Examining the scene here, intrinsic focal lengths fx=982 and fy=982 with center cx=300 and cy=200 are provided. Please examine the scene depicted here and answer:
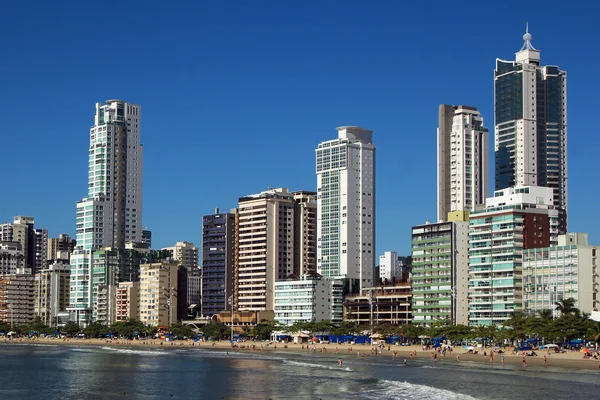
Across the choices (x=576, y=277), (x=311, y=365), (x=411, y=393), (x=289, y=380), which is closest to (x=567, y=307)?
(x=576, y=277)

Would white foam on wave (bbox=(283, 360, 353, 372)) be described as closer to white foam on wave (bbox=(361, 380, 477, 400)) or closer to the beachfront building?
white foam on wave (bbox=(361, 380, 477, 400))

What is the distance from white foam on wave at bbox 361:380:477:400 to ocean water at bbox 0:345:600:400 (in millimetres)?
96

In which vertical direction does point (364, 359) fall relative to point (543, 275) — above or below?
below

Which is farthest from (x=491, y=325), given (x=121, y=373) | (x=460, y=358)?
(x=121, y=373)

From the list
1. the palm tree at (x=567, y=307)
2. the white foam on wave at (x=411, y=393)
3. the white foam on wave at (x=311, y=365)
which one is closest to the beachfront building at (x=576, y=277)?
the palm tree at (x=567, y=307)

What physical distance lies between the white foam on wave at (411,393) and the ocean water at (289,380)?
10 centimetres

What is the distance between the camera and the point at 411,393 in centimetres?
9775

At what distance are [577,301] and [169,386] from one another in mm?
108749

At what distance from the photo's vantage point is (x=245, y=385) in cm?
10875

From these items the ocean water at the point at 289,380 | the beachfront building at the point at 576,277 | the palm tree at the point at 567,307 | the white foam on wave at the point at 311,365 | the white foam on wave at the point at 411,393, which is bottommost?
the white foam on wave at the point at 311,365

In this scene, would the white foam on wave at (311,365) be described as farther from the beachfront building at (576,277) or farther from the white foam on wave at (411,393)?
the beachfront building at (576,277)

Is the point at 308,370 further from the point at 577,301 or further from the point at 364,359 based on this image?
the point at 577,301

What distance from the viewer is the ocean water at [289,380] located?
97688mm

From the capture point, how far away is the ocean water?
97688mm
